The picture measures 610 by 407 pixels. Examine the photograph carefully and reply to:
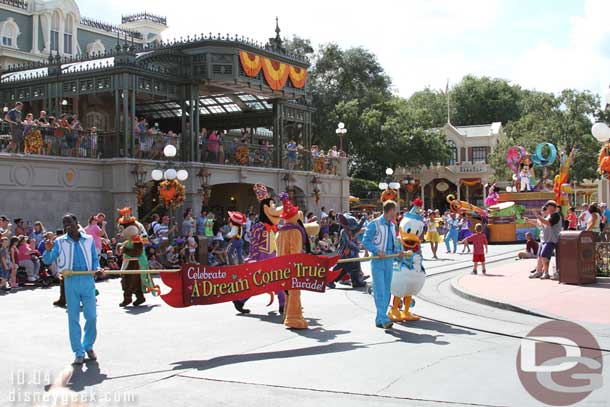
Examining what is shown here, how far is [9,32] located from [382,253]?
30414mm

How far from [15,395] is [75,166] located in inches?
628

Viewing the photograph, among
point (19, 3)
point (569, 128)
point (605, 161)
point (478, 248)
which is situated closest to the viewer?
point (605, 161)

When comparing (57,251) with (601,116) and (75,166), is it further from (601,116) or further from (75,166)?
(601,116)

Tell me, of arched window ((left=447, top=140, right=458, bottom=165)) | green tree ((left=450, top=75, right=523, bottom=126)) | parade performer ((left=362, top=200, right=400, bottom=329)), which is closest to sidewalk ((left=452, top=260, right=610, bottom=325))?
parade performer ((left=362, top=200, right=400, bottom=329))

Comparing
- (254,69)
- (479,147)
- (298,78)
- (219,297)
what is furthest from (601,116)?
(219,297)

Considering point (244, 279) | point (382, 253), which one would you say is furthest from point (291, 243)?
point (382, 253)

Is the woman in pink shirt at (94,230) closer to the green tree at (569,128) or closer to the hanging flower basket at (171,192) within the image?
the hanging flower basket at (171,192)

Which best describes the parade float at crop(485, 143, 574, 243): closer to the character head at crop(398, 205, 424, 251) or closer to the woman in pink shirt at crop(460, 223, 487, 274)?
the woman in pink shirt at crop(460, 223, 487, 274)

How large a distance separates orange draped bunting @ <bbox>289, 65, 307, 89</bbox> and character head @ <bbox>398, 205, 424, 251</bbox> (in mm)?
17650

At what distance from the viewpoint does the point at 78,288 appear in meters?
7.92

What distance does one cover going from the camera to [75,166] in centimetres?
2144

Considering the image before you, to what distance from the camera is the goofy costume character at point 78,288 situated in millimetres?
7762

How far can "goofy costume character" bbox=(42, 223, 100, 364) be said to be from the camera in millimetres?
7762

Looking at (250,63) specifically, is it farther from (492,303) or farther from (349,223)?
(492,303)
